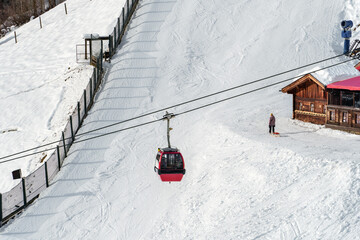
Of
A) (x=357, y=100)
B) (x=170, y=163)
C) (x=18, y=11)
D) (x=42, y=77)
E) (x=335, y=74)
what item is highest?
(x=18, y=11)

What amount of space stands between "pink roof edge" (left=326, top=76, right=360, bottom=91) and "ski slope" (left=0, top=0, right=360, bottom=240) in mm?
2514

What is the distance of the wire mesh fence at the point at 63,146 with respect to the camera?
25594mm

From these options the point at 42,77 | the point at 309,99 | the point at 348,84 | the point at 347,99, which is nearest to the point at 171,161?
the point at 348,84

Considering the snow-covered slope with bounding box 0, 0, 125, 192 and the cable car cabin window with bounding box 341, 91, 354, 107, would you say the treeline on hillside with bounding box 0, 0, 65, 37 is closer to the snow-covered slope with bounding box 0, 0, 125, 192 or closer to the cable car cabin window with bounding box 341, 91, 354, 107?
the snow-covered slope with bounding box 0, 0, 125, 192

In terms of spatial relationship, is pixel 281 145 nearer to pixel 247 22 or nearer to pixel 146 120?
pixel 146 120

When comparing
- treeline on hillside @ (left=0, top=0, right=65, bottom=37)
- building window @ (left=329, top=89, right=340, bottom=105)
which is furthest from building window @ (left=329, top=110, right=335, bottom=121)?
treeline on hillside @ (left=0, top=0, right=65, bottom=37)

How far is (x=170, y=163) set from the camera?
21156mm

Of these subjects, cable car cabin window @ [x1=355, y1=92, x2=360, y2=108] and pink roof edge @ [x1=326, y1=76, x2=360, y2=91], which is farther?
cable car cabin window @ [x1=355, y1=92, x2=360, y2=108]

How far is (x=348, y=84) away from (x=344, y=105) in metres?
1.38

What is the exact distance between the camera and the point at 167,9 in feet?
162

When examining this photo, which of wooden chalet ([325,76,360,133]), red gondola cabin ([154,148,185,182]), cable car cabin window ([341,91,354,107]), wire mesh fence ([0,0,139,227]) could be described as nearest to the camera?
red gondola cabin ([154,148,185,182])

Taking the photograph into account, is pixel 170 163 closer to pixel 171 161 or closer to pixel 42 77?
pixel 171 161

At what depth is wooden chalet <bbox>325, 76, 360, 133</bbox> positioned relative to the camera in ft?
93.3

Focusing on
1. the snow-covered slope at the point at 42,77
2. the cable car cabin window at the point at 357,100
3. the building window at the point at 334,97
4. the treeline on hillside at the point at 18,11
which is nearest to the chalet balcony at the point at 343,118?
the cable car cabin window at the point at 357,100
